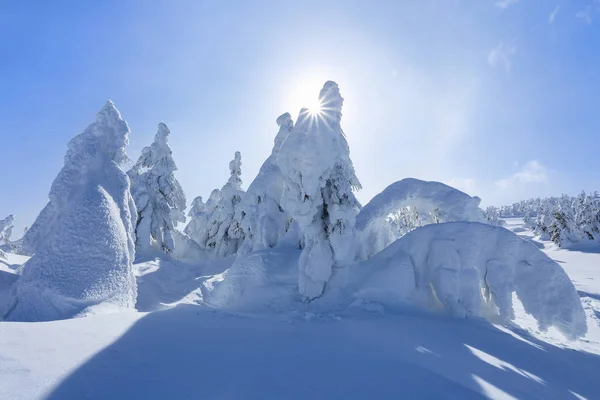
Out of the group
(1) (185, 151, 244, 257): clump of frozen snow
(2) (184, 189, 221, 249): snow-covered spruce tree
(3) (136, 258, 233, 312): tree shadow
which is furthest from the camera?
(2) (184, 189, 221, 249): snow-covered spruce tree

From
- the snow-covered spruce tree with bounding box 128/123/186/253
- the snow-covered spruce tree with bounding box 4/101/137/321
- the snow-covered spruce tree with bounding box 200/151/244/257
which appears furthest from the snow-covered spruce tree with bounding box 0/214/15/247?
the snow-covered spruce tree with bounding box 4/101/137/321

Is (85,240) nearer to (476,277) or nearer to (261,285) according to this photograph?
(261,285)

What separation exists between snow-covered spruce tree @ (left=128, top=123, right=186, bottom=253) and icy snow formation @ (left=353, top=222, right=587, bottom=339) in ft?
64.3

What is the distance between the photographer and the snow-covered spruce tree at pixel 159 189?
24.6m

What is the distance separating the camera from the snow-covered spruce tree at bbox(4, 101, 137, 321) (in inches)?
224

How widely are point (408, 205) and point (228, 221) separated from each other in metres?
18.4

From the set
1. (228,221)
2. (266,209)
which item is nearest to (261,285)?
(266,209)

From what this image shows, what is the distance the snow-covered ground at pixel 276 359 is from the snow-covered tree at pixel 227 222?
67.8 feet

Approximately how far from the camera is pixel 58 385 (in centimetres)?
298

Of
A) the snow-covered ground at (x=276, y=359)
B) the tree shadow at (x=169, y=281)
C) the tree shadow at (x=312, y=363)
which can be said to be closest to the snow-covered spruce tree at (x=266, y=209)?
the tree shadow at (x=169, y=281)

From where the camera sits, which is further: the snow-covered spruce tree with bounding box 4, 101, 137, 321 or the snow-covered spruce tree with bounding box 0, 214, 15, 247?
the snow-covered spruce tree with bounding box 0, 214, 15, 247

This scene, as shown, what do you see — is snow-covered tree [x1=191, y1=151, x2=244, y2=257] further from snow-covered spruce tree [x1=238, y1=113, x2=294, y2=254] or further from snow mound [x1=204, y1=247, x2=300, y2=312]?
snow mound [x1=204, y1=247, x2=300, y2=312]

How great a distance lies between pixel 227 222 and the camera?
28.2 m

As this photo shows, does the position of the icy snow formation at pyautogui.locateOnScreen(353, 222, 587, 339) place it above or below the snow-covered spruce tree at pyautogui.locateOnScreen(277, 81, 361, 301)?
below
